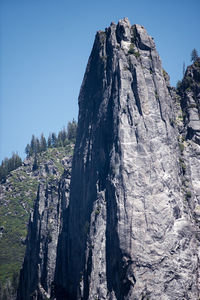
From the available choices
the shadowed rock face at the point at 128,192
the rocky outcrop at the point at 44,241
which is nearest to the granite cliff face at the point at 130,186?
the shadowed rock face at the point at 128,192

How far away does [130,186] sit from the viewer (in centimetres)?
7612

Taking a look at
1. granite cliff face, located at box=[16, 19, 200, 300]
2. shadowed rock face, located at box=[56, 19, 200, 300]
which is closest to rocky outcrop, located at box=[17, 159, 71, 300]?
granite cliff face, located at box=[16, 19, 200, 300]

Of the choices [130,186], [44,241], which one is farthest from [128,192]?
[44,241]

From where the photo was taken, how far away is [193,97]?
10406cm

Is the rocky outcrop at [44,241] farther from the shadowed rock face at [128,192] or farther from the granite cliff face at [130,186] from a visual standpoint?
the shadowed rock face at [128,192]

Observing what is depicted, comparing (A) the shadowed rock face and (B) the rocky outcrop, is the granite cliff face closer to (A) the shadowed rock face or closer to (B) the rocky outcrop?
(A) the shadowed rock face

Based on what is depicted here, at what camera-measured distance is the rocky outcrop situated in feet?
340

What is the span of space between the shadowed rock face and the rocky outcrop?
628 cm

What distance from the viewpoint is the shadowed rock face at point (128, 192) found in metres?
71.1

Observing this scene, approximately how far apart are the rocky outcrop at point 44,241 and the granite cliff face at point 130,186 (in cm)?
323

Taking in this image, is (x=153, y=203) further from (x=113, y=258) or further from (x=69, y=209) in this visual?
(x=69, y=209)

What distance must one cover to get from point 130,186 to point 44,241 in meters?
44.7

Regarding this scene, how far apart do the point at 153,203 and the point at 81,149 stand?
28260 millimetres

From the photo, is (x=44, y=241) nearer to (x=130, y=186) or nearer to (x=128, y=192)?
(x=128, y=192)
